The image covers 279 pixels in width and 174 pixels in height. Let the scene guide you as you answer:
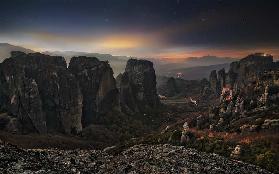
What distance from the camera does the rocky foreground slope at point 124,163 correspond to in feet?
262

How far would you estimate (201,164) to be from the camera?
87.2m

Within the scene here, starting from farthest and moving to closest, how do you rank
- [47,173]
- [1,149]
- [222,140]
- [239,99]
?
1. [239,99]
2. [222,140]
3. [1,149]
4. [47,173]

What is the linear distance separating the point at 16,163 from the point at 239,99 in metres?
118

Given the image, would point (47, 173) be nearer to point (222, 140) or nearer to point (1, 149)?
point (1, 149)

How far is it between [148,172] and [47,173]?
719 inches

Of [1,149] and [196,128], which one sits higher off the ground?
[1,149]

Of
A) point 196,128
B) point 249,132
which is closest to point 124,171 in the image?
point 249,132

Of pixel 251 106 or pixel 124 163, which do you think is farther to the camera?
pixel 251 106

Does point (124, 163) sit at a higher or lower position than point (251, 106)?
lower

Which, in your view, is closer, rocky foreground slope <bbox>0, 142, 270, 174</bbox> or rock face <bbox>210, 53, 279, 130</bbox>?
rocky foreground slope <bbox>0, 142, 270, 174</bbox>

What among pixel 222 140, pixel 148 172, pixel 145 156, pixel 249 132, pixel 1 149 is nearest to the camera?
pixel 148 172

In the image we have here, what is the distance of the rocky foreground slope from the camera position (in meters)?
79.9

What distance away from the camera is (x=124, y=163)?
90.7 meters

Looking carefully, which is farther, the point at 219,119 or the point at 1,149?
the point at 219,119
